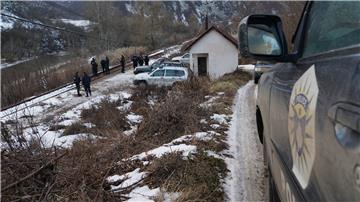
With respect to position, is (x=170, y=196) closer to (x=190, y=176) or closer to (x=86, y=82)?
(x=190, y=176)

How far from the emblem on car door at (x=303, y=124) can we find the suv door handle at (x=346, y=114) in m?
0.25

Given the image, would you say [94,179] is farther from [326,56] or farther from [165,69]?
[165,69]

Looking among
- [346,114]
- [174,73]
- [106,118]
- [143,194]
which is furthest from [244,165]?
[174,73]

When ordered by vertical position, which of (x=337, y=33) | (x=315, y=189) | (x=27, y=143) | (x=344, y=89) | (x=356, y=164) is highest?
(x=337, y=33)

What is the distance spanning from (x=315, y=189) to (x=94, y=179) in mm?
4024

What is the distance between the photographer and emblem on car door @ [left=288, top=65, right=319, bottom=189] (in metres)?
1.77

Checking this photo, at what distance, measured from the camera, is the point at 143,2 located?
92.9 metres

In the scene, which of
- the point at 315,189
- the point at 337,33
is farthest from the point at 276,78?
the point at 315,189

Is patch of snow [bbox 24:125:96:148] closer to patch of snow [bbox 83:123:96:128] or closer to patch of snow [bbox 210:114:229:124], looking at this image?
patch of snow [bbox 83:123:96:128]

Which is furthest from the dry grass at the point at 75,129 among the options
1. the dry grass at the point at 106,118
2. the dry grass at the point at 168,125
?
the dry grass at the point at 168,125

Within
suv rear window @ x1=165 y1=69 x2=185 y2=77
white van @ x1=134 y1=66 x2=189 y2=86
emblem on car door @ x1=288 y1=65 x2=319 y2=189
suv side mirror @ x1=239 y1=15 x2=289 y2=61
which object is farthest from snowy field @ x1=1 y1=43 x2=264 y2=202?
Result: suv rear window @ x1=165 y1=69 x2=185 y2=77

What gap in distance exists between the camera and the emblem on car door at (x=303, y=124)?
1.77 metres

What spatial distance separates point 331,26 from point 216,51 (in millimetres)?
34536

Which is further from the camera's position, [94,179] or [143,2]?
[143,2]
